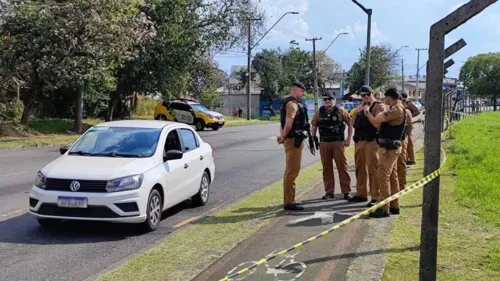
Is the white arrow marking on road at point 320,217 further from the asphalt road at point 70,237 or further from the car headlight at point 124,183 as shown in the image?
the car headlight at point 124,183

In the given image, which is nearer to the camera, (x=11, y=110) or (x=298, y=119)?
(x=298, y=119)

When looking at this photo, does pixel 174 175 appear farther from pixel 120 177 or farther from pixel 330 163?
pixel 330 163

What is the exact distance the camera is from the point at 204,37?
36.5 metres

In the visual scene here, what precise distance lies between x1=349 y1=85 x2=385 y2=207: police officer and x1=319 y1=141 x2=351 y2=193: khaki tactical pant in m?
0.28

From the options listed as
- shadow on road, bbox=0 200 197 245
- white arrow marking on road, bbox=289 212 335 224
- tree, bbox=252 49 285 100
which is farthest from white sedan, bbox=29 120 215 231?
tree, bbox=252 49 285 100

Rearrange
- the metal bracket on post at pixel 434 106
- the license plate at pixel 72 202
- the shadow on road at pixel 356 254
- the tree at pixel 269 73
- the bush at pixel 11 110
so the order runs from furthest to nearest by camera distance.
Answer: the tree at pixel 269 73, the bush at pixel 11 110, the license plate at pixel 72 202, the shadow on road at pixel 356 254, the metal bracket on post at pixel 434 106

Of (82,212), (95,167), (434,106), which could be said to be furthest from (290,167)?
(434,106)

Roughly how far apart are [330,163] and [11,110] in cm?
2175

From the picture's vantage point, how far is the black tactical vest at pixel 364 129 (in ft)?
30.6

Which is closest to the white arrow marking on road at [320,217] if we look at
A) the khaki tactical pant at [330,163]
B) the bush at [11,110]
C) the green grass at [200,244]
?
the green grass at [200,244]

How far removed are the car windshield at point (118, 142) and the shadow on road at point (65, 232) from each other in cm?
101

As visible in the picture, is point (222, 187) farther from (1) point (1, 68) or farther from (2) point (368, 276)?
(1) point (1, 68)

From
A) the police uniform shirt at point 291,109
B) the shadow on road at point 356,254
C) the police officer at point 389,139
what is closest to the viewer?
the shadow on road at point 356,254

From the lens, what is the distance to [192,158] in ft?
31.2
